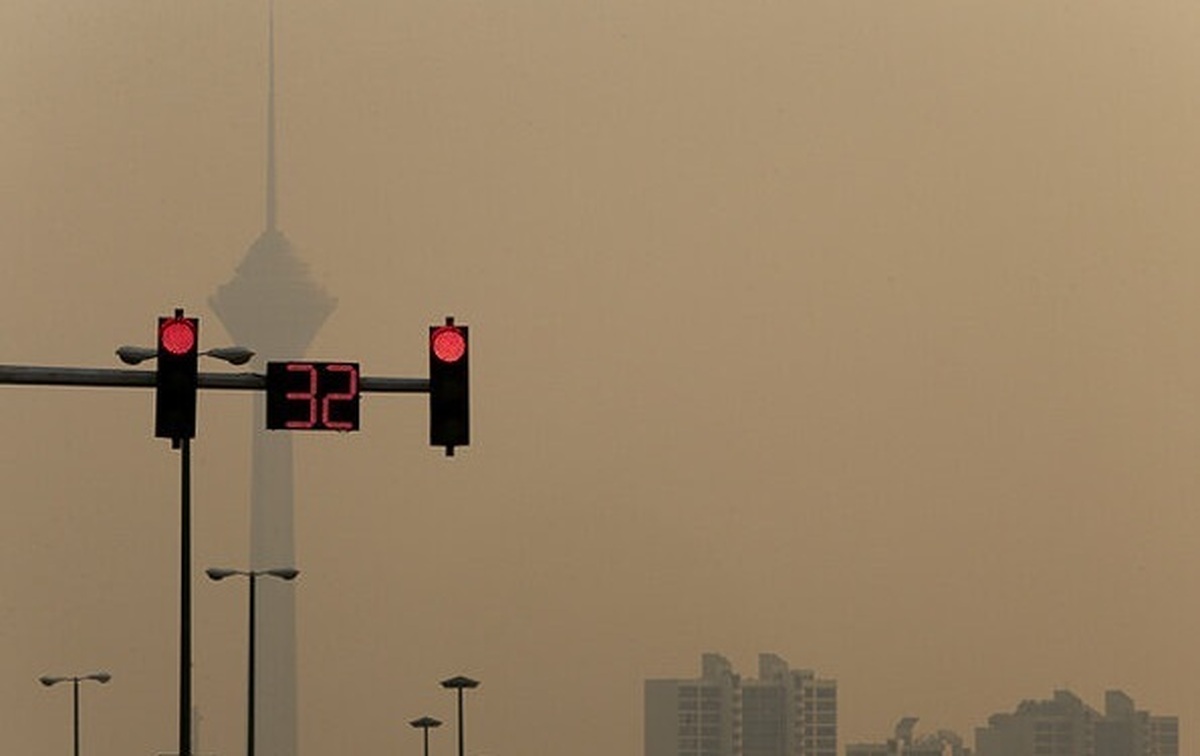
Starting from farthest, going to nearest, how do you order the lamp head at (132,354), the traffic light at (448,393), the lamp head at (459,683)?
the lamp head at (459,683) < the lamp head at (132,354) < the traffic light at (448,393)

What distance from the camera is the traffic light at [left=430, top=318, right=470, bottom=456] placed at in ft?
105

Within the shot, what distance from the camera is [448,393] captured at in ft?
105

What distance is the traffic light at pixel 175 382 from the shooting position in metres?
32.3

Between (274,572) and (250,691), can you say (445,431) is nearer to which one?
(250,691)

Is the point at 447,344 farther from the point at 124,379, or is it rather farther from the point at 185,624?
the point at 185,624

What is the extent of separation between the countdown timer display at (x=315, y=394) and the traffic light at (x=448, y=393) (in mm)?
1055

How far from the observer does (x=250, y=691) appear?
6875 cm

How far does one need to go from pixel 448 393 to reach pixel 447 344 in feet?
1.73

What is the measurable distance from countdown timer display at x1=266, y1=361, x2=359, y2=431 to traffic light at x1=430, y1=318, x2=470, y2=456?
3.46 feet

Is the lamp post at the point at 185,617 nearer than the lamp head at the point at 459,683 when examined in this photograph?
Yes

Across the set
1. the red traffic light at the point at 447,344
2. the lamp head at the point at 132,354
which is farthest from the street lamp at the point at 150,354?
the red traffic light at the point at 447,344

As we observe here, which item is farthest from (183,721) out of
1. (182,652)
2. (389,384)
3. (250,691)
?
(250,691)

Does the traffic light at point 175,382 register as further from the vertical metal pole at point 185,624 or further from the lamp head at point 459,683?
the lamp head at point 459,683

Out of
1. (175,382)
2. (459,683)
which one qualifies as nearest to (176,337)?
(175,382)
